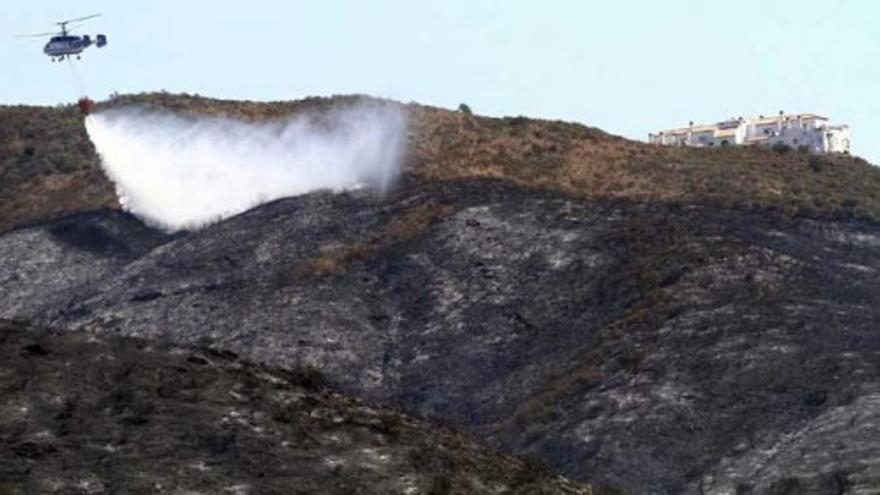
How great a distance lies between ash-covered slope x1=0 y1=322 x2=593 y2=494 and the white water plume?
4861 centimetres

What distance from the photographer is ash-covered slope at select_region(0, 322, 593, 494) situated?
29.2 m

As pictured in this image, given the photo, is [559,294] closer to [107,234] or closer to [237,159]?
[107,234]

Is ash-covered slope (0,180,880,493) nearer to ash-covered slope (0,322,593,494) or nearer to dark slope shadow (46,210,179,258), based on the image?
dark slope shadow (46,210,179,258)

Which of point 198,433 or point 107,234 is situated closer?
point 198,433

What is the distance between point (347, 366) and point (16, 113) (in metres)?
63.2

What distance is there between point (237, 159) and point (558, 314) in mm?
34854

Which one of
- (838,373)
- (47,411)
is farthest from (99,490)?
(838,373)

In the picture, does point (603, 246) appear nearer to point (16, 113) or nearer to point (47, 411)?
point (47, 411)

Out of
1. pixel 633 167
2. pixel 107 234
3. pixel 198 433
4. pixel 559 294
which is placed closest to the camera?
pixel 198 433

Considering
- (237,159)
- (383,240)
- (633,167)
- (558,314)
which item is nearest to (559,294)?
(558,314)

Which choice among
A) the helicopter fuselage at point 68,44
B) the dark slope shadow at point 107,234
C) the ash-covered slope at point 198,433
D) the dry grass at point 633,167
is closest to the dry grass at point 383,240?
the dry grass at point 633,167

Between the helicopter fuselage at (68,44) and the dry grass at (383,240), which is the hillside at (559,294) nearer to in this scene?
the dry grass at (383,240)

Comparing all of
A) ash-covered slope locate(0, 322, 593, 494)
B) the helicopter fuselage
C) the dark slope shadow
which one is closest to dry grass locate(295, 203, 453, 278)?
the dark slope shadow

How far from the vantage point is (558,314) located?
63062 millimetres
